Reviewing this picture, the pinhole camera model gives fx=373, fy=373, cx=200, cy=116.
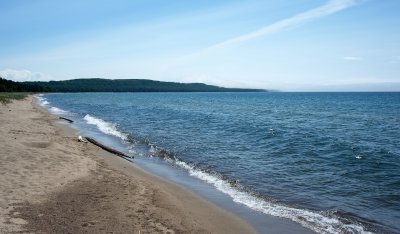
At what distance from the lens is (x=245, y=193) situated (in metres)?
14.6

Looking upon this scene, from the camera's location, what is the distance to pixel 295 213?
12172 millimetres

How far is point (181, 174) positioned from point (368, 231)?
9325 millimetres

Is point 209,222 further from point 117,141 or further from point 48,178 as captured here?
point 117,141

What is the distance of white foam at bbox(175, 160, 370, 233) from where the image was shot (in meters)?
10.9

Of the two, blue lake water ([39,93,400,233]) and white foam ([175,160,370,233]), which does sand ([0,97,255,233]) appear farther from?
blue lake water ([39,93,400,233])

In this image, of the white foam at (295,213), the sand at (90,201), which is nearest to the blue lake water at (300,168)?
the white foam at (295,213)

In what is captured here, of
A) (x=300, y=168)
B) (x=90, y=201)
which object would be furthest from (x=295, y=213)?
(x=300, y=168)

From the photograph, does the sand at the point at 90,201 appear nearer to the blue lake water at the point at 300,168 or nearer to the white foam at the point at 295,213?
the white foam at the point at 295,213

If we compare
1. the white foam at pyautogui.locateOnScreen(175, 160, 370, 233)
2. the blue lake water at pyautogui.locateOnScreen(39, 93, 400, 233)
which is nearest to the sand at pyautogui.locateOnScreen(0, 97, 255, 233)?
the white foam at pyautogui.locateOnScreen(175, 160, 370, 233)

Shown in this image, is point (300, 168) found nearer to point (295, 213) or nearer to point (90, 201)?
point (295, 213)

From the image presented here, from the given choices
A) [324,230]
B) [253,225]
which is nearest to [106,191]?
[253,225]

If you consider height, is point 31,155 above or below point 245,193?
above

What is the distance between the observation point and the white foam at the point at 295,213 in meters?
10.9

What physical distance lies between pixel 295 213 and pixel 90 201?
6.53m
